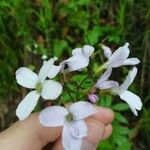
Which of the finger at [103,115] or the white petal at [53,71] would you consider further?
the finger at [103,115]

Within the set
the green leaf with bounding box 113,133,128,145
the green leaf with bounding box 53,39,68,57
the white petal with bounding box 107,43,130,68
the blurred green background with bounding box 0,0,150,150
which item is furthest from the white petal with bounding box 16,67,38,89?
the green leaf with bounding box 53,39,68,57

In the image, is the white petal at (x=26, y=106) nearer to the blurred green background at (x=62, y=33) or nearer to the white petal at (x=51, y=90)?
the white petal at (x=51, y=90)

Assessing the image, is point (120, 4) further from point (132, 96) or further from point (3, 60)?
point (132, 96)

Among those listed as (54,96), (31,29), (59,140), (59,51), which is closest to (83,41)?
(59,51)

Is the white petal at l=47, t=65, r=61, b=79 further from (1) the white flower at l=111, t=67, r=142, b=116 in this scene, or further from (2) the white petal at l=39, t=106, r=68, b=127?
(1) the white flower at l=111, t=67, r=142, b=116

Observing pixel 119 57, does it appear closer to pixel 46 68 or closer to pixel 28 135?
pixel 46 68

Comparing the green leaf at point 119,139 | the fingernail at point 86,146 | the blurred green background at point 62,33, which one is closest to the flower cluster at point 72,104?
the fingernail at point 86,146

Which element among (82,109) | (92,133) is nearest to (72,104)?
(82,109)

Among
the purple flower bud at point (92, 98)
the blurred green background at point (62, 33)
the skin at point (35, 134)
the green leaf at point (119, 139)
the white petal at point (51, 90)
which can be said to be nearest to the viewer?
the white petal at point (51, 90)
